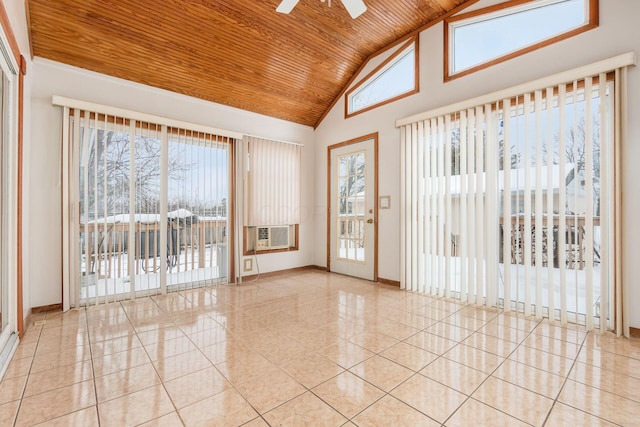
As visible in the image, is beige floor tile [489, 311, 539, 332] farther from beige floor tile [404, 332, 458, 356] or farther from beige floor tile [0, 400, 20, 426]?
beige floor tile [0, 400, 20, 426]

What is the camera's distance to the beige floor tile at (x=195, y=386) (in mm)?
1650

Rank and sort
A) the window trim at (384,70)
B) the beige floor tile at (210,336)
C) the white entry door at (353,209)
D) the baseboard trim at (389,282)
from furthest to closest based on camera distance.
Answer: the white entry door at (353,209)
the baseboard trim at (389,282)
the window trim at (384,70)
the beige floor tile at (210,336)

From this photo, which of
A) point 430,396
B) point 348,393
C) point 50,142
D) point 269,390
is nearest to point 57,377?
point 269,390

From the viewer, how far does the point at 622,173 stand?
7.88ft

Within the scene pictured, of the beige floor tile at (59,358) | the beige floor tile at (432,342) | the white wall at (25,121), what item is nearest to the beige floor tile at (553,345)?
the beige floor tile at (432,342)

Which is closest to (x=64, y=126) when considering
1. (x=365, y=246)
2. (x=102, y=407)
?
(x=102, y=407)

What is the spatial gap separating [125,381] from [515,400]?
232 centimetres

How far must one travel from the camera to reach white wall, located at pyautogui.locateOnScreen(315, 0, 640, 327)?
94.7 inches

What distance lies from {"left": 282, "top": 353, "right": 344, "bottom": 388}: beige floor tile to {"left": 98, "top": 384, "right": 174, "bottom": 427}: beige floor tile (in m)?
0.73

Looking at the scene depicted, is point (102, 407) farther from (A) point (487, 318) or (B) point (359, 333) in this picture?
(A) point (487, 318)

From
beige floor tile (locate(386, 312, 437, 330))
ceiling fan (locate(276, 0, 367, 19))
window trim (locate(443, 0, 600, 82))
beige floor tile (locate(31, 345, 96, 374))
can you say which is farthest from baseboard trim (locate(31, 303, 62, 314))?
window trim (locate(443, 0, 600, 82))

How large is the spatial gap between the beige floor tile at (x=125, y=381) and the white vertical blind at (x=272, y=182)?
2.71 meters

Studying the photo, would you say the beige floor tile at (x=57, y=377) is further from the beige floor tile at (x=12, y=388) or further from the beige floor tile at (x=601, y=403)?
the beige floor tile at (x=601, y=403)

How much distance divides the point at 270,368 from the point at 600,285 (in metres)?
2.88
